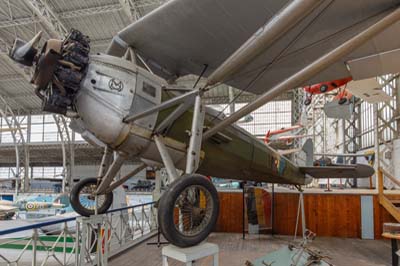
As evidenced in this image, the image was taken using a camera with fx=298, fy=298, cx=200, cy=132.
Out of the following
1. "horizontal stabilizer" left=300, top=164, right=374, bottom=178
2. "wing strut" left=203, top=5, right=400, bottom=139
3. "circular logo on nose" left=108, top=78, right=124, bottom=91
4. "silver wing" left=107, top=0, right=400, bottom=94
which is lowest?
"horizontal stabilizer" left=300, top=164, right=374, bottom=178

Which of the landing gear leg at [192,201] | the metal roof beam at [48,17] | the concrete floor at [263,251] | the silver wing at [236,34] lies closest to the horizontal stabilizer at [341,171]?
the concrete floor at [263,251]

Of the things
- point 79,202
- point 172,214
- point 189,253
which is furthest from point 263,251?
point 172,214

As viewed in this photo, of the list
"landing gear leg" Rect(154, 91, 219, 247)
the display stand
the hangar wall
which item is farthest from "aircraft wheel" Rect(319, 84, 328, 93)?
the display stand

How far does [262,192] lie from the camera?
848 centimetres

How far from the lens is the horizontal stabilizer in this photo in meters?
5.98

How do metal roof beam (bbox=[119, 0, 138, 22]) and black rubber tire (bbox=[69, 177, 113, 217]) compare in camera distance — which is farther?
metal roof beam (bbox=[119, 0, 138, 22])

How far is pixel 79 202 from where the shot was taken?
13.4 feet

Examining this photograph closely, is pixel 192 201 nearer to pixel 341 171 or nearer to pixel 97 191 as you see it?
pixel 97 191

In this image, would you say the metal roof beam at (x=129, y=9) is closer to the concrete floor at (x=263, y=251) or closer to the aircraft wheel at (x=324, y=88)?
the aircraft wheel at (x=324, y=88)

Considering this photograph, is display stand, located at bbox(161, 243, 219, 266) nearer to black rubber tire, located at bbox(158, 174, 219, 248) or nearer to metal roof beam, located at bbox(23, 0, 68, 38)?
black rubber tire, located at bbox(158, 174, 219, 248)

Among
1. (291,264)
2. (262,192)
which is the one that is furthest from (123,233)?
(291,264)

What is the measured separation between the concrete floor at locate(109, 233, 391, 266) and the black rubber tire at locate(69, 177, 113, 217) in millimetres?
1935

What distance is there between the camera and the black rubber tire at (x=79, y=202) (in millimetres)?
3955

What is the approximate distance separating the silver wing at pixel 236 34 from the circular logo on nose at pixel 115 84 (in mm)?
827
